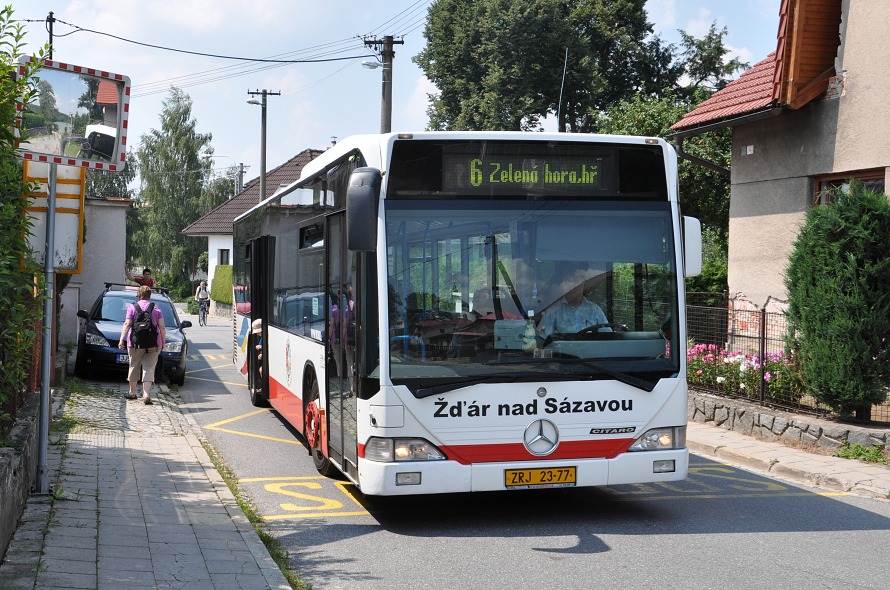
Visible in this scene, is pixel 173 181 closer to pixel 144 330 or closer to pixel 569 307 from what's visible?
pixel 144 330

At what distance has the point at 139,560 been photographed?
6.07m

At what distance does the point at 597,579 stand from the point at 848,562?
1.81 metres

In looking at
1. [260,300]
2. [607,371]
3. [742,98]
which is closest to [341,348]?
[607,371]

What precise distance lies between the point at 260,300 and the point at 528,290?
7064mm

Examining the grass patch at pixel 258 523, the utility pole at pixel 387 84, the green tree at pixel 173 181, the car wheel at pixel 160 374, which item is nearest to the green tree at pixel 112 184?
the green tree at pixel 173 181

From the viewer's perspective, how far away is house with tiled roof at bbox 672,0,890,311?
14094 mm

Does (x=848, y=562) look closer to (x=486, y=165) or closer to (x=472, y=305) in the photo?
(x=472, y=305)

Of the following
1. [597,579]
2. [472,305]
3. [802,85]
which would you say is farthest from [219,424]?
[802,85]

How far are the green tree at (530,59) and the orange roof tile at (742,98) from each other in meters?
23.3

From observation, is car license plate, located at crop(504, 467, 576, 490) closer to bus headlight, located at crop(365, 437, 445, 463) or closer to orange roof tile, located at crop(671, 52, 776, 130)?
bus headlight, located at crop(365, 437, 445, 463)

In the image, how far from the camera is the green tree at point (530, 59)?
138 ft

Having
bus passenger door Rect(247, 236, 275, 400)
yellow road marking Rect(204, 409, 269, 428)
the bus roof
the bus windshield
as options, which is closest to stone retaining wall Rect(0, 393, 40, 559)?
the bus windshield

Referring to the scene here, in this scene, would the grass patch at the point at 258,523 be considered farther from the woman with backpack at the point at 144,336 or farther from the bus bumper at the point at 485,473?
the woman with backpack at the point at 144,336

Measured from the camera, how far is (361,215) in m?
6.88
